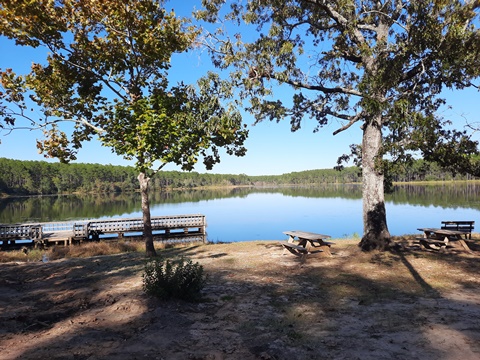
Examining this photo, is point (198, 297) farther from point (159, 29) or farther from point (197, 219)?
point (197, 219)

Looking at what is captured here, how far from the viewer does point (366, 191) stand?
11984 mm

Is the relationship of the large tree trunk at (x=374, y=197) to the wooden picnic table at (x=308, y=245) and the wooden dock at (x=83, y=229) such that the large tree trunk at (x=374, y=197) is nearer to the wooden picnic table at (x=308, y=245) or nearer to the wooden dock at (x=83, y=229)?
the wooden picnic table at (x=308, y=245)

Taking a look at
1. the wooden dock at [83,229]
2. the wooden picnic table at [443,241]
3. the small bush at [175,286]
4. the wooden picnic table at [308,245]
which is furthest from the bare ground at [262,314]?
the wooden dock at [83,229]

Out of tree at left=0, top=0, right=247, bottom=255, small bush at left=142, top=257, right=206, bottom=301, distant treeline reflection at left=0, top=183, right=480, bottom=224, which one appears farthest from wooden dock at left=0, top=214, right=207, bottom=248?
distant treeline reflection at left=0, top=183, right=480, bottom=224

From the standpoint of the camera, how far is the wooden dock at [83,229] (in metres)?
21.1

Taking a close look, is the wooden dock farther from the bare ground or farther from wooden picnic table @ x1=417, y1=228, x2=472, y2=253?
wooden picnic table @ x1=417, y1=228, x2=472, y2=253

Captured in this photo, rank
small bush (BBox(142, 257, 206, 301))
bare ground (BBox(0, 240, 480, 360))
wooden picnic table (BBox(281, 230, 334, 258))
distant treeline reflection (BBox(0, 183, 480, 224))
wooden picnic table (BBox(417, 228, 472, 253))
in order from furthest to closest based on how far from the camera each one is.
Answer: distant treeline reflection (BBox(0, 183, 480, 224)), wooden picnic table (BBox(417, 228, 472, 253)), wooden picnic table (BBox(281, 230, 334, 258)), small bush (BBox(142, 257, 206, 301)), bare ground (BBox(0, 240, 480, 360))

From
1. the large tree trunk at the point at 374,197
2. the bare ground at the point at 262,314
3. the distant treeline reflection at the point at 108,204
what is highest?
the large tree trunk at the point at 374,197

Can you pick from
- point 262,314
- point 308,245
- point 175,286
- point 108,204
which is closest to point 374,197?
point 308,245

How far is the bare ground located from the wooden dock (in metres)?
11.9

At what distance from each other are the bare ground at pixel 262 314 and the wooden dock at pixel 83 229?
11914 mm

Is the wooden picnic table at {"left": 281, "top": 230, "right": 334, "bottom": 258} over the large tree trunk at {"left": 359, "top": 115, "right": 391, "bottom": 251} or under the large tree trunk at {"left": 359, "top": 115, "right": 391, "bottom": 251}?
under

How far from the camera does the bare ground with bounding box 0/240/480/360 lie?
4414mm

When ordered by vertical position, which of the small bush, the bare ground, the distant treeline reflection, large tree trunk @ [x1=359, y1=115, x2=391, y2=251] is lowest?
the distant treeline reflection
